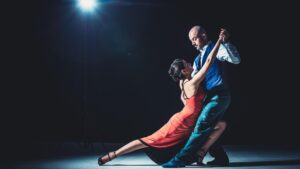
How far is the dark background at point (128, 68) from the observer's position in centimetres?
796

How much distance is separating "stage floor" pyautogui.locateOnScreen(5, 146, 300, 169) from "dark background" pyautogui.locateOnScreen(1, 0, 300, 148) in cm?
177

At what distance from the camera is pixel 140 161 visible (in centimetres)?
544

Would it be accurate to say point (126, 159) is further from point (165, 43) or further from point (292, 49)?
point (292, 49)

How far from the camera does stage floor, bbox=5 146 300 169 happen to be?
15.9 feet

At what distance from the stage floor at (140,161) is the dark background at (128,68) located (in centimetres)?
177

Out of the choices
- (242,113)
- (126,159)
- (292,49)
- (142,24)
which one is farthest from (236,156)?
(142,24)

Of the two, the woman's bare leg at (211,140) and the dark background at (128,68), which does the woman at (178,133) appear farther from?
the dark background at (128,68)

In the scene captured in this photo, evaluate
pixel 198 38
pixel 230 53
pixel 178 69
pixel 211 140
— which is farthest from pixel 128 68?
pixel 230 53

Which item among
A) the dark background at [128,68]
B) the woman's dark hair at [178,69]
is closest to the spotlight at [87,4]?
the dark background at [128,68]

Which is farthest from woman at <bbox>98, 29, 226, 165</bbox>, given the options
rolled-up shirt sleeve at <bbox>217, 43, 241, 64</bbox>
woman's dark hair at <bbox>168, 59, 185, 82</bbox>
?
rolled-up shirt sleeve at <bbox>217, 43, 241, 64</bbox>

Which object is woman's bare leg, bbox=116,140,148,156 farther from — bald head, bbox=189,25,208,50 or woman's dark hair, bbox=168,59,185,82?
bald head, bbox=189,25,208,50

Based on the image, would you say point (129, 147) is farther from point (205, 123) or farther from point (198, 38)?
point (198, 38)

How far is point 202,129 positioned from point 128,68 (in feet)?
13.7

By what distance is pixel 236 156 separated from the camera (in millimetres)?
5895
